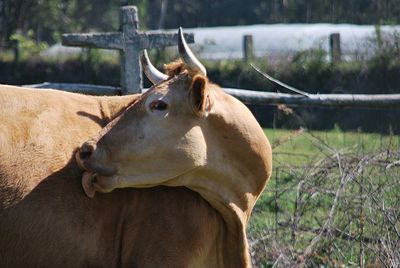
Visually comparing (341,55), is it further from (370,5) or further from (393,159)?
(370,5)

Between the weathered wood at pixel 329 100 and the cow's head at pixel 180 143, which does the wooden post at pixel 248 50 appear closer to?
the weathered wood at pixel 329 100

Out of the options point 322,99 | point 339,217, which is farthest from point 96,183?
point 322,99

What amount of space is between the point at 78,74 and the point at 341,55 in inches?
215

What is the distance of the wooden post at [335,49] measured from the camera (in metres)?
18.4

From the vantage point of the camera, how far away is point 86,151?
18.2 feet

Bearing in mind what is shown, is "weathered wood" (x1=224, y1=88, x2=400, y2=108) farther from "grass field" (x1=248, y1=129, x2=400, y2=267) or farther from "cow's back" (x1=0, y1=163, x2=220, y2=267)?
"cow's back" (x1=0, y1=163, x2=220, y2=267)

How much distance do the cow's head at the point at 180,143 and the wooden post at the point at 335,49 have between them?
12411 millimetres

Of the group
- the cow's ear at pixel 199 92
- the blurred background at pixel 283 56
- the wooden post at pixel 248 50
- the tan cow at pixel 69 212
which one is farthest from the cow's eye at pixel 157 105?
the wooden post at pixel 248 50

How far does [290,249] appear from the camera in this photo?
7.77 metres

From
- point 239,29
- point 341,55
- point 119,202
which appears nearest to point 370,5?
point 239,29

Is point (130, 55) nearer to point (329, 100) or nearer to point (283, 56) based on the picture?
point (329, 100)

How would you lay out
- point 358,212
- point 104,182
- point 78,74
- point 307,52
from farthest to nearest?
point 78,74 < point 307,52 < point 358,212 < point 104,182

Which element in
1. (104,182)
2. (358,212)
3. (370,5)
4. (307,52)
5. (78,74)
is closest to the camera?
(104,182)

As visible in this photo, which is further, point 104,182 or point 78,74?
point 78,74
